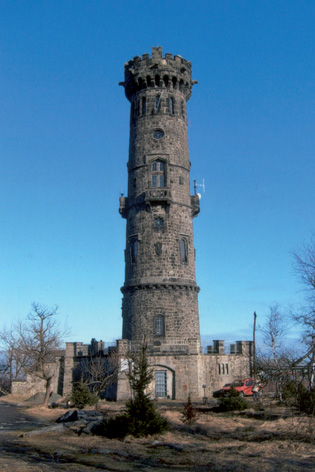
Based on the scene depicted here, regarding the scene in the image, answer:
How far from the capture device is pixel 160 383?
34625mm

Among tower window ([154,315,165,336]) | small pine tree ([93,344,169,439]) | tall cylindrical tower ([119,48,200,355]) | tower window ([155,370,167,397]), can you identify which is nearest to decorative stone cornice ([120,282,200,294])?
tall cylindrical tower ([119,48,200,355])

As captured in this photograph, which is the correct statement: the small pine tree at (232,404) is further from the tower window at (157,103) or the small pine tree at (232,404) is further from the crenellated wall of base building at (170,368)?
the tower window at (157,103)

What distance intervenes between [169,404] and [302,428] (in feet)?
44.6

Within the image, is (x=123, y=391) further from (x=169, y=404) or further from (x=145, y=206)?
(x=145, y=206)

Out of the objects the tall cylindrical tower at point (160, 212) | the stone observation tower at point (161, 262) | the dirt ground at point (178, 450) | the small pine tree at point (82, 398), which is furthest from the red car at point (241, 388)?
the dirt ground at point (178, 450)

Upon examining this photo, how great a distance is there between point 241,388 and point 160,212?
1455cm

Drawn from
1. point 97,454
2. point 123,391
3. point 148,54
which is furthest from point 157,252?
point 97,454

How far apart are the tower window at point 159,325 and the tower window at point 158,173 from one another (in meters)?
10.6

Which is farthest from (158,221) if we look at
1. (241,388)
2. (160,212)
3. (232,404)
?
(232,404)

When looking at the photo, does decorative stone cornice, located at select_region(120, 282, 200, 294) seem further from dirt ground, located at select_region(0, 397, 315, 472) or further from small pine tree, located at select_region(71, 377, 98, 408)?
dirt ground, located at select_region(0, 397, 315, 472)

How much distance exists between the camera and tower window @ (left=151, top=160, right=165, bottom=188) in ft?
129

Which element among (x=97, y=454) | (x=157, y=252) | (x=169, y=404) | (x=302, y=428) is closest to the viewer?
(x=97, y=454)

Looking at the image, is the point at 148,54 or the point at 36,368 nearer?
the point at 36,368

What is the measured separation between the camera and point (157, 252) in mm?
37656
